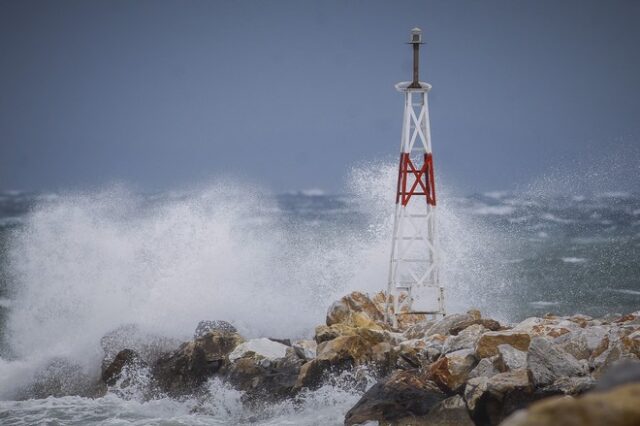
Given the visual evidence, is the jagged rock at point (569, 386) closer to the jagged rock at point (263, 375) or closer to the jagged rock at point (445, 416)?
the jagged rock at point (445, 416)

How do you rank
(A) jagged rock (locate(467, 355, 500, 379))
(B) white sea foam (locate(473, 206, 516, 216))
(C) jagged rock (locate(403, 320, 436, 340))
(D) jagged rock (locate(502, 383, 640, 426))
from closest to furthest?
(D) jagged rock (locate(502, 383, 640, 426))
(A) jagged rock (locate(467, 355, 500, 379))
(C) jagged rock (locate(403, 320, 436, 340))
(B) white sea foam (locate(473, 206, 516, 216))

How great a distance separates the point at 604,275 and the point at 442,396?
82.1 ft

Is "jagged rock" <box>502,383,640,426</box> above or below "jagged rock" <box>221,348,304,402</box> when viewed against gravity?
above

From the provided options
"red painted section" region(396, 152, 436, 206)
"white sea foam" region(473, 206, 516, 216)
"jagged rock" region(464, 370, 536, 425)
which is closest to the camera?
"jagged rock" region(464, 370, 536, 425)

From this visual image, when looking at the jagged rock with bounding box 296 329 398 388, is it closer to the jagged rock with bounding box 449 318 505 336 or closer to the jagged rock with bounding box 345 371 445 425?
the jagged rock with bounding box 449 318 505 336

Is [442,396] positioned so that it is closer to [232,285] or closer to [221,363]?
[221,363]

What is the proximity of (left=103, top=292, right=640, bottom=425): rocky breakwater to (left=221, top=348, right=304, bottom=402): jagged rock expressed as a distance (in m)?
0.02

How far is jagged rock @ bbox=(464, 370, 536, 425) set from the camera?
1012 cm

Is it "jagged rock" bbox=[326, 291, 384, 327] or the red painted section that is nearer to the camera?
"jagged rock" bbox=[326, 291, 384, 327]

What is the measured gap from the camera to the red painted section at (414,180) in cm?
1661

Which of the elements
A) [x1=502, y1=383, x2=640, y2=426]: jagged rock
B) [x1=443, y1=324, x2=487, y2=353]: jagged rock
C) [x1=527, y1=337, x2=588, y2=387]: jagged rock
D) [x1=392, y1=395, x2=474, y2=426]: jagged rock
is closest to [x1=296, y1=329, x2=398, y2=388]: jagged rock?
[x1=443, y1=324, x2=487, y2=353]: jagged rock

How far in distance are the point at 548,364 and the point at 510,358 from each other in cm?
91

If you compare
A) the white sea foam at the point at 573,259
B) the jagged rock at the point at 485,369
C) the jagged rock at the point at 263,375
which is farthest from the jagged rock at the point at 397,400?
the white sea foam at the point at 573,259

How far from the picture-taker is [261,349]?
1508 centimetres
